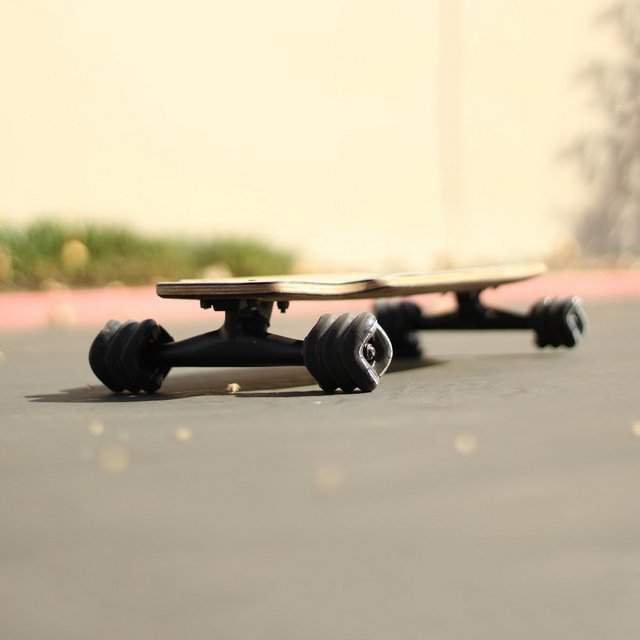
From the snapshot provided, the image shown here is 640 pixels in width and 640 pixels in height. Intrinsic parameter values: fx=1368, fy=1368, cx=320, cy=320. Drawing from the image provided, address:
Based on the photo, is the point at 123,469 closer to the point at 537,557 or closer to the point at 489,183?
the point at 537,557

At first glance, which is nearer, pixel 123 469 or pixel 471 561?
pixel 471 561

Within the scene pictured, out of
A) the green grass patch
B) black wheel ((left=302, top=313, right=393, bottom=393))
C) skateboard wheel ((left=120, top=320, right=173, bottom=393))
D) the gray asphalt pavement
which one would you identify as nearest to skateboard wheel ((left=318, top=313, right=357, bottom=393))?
black wheel ((left=302, top=313, right=393, bottom=393))

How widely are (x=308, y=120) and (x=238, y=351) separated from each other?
1019 cm

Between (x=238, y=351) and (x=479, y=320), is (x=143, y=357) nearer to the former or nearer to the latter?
(x=238, y=351)

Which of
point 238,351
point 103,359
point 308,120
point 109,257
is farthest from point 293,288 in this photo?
point 308,120

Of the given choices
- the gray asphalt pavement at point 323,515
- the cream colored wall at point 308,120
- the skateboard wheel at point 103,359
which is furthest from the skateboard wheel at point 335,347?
the cream colored wall at point 308,120

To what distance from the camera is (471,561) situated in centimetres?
262

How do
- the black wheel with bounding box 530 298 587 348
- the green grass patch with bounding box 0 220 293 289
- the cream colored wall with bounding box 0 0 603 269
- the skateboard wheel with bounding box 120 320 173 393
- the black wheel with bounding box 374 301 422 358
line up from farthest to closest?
the cream colored wall with bounding box 0 0 603 269 < the green grass patch with bounding box 0 220 293 289 < the black wheel with bounding box 374 301 422 358 < the black wheel with bounding box 530 298 587 348 < the skateboard wheel with bounding box 120 320 173 393

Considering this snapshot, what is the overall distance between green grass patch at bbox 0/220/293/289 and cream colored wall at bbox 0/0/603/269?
80 cm

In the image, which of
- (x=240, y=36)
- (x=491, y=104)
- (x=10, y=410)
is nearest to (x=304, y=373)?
(x=10, y=410)

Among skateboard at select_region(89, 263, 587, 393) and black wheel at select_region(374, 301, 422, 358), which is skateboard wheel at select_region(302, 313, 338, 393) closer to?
skateboard at select_region(89, 263, 587, 393)

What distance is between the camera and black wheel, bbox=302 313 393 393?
492 centimetres

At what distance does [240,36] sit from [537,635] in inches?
520

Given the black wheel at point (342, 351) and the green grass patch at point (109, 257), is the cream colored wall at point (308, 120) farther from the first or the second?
the black wheel at point (342, 351)
